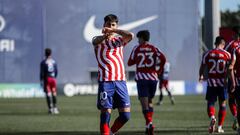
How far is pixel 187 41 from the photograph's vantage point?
4866 centimetres

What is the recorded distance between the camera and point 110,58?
13.3 metres

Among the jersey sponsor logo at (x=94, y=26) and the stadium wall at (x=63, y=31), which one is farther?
the jersey sponsor logo at (x=94, y=26)

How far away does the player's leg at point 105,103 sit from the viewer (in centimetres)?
1319

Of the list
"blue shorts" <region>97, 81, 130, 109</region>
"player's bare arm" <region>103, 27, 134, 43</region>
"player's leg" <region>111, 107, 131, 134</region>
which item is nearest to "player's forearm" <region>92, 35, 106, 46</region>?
"player's bare arm" <region>103, 27, 134, 43</region>

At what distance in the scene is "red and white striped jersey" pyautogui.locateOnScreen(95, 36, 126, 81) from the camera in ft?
43.6

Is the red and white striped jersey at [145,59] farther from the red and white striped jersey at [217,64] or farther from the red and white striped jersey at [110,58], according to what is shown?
the red and white striped jersey at [110,58]

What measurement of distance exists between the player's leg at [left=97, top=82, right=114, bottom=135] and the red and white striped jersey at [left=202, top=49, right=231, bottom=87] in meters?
4.82

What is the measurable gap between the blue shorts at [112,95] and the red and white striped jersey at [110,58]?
11 cm

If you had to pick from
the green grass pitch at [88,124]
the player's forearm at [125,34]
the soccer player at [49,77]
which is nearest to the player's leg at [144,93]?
the green grass pitch at [88,124]

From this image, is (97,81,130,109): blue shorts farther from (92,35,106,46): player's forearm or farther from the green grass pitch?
the green grass pitch

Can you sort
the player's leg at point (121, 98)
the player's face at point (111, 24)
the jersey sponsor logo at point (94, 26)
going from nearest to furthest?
the player's face at point (111, 24) < the player's leg at point (121, 98) < the jersey sponsor logo at point (94, 26)

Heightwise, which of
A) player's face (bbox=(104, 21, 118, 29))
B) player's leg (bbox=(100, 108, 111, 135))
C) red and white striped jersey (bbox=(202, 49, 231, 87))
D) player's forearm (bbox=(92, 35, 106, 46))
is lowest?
player's leg (bbox=(100, 108, 111, 135))

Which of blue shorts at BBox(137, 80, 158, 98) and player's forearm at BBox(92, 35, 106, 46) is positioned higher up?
player's forearm at BBox(92, 35, 106, 46)

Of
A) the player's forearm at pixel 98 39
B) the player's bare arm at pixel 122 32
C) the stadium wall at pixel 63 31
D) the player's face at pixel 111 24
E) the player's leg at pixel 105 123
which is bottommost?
the player's leg at pixel 105 123
